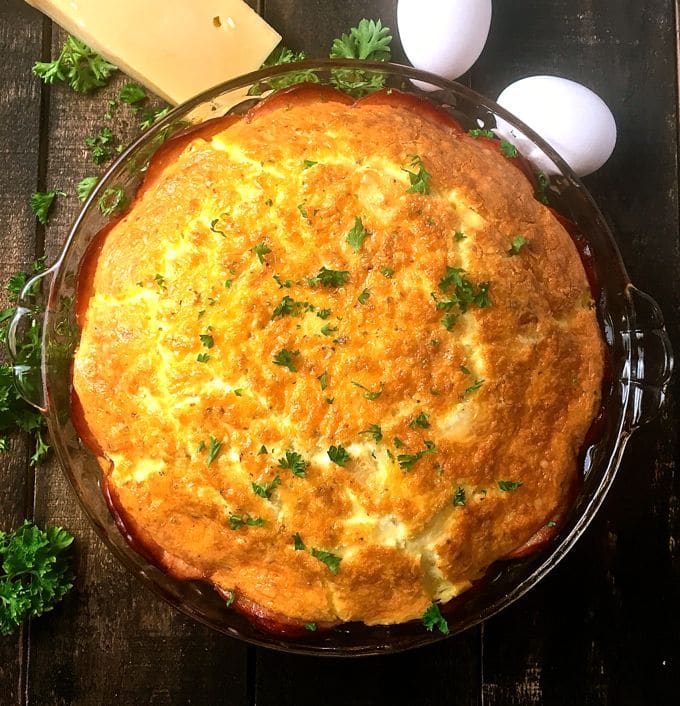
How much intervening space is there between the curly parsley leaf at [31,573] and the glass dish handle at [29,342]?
0.52m

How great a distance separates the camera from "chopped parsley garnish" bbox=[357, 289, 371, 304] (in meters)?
2.00

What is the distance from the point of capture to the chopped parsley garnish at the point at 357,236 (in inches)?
79.0

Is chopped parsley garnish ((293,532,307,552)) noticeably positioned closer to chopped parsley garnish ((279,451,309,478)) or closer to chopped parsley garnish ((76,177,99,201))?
chopped parsley garnish ((279,451,309,478))

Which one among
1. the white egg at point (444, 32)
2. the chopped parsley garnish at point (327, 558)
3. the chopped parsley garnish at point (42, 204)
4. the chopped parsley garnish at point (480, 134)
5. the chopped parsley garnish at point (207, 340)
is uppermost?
the white egg at point (444, 32)

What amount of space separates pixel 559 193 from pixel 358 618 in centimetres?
153

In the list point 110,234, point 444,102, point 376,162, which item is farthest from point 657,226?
point 110,234

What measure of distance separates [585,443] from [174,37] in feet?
6.82

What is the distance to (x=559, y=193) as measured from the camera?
2434 mm

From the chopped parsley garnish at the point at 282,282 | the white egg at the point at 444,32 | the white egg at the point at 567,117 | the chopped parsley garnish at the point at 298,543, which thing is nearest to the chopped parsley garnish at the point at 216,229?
the chopped parsley garnish at the point at 282,282

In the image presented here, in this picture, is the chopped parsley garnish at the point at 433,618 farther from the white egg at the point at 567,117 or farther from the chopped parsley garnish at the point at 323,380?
the white egg at the point at 567,117

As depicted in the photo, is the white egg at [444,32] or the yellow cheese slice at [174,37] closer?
the white egg at [444,32]

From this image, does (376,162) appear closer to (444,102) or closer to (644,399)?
(444,102)

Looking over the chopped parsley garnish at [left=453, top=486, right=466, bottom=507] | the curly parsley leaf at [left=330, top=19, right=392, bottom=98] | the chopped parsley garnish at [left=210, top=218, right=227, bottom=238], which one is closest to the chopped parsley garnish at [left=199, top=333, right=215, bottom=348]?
the chopped parsley garnish at [left=210, top=218, right=227, bottom=238]

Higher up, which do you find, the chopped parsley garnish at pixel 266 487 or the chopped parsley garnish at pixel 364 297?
the chopped parsley garnish at pixel 364 297
